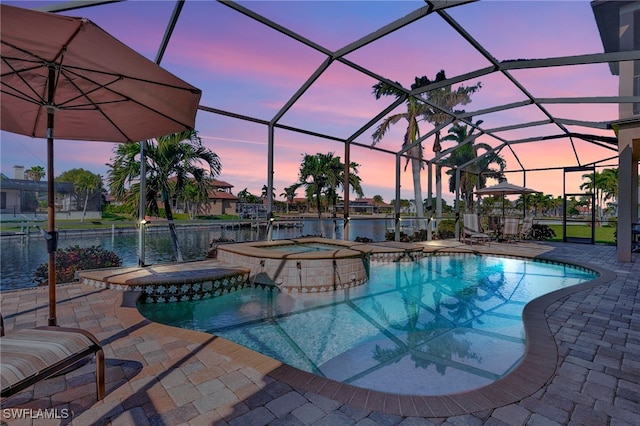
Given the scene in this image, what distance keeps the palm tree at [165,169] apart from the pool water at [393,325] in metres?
7.03

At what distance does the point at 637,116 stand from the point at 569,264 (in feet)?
13.2

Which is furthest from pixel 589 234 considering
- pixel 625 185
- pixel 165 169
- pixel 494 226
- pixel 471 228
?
pixel 165 169

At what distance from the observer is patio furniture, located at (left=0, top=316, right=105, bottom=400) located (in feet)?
5.63

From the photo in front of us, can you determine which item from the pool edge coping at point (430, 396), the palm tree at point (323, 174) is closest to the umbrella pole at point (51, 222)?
the pool edge coping at point (430, 396)

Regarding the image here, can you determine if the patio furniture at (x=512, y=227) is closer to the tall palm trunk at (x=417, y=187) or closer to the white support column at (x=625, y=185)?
the white support column at (x=625, y=185)

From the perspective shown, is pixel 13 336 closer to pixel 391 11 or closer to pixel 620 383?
pixel 620 383

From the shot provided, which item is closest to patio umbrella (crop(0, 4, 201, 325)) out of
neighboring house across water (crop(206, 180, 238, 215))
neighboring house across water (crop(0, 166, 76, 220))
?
neighboring house across water (crop(0, 166, 76, 220))

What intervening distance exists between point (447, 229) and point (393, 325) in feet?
40.9

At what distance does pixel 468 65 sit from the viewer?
7.25 metres

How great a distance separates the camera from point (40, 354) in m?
1.88

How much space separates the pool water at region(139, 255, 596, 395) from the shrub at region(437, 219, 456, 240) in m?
7.07

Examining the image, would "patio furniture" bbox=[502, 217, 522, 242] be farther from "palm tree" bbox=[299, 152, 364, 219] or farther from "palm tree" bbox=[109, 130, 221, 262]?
"palm tree" bbox=[299, 152, 364, 219]

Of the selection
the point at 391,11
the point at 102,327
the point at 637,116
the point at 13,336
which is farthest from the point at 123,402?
Result: the point at 637,116

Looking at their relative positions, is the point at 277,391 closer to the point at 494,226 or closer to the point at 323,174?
the point at 494,226
